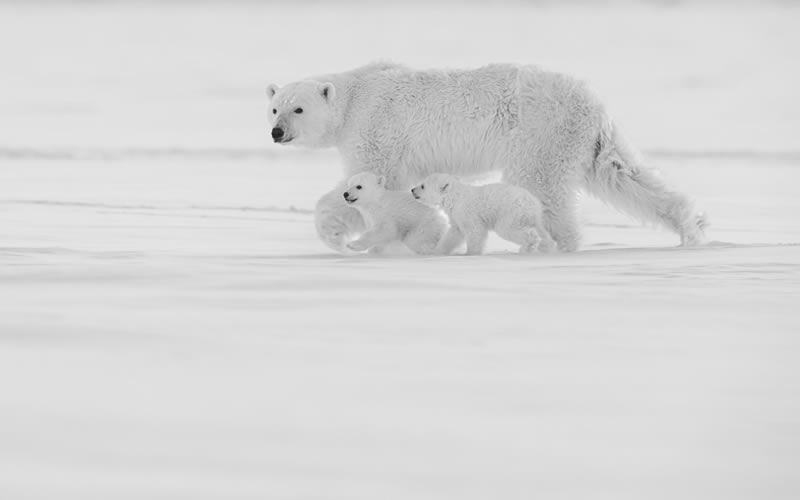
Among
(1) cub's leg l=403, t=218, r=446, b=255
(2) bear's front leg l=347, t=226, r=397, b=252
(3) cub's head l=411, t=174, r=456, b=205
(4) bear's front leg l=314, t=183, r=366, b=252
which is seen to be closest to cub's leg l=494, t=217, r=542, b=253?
(3) cub's head l=411, t=174, r=456, b=205

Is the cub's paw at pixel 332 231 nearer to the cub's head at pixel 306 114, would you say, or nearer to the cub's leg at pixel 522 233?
the cub's head at pixel 306 114

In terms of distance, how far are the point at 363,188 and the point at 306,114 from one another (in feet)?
2.17

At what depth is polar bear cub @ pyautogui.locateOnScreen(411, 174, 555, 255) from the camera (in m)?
6.31

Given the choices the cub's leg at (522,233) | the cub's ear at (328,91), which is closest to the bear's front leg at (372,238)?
the cub's leg at (522,233)

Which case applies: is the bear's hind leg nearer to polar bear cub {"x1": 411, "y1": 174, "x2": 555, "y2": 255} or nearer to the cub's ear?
polar bear cub {"x1": 411, "y1": 174, "x2": 555, "y2": 255}

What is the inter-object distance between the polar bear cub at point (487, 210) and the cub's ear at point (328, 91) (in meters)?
0.82

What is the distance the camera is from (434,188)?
6469 mm

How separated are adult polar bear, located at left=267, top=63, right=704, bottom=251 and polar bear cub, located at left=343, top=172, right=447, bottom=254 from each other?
27cm

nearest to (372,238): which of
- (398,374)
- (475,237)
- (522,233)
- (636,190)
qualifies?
(475,237)

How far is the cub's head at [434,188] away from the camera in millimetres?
6461

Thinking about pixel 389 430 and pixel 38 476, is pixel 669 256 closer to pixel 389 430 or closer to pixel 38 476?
pixel 389 430

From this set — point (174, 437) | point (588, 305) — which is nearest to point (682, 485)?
point (174, 437)

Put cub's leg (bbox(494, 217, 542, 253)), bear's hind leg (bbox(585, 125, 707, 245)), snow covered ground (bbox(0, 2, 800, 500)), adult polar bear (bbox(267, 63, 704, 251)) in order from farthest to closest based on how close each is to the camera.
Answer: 1. bear's hind leg (bbox(585, 125, 707, 245))
2. adult polar bear (bbox(267, 63, 704, 251))
3. cub's leg (bbox(494, 217, 542, 253))
4. snow covered ground (bbox(0, 2, 800, 500))

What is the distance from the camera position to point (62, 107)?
990 inches
